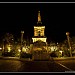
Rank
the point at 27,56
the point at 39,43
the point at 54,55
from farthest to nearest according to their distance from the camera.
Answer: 1. the point at 39,43
2. the point at 54,55
3. the point at 27,56

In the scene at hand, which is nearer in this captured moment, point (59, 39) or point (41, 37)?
point (41, 37)

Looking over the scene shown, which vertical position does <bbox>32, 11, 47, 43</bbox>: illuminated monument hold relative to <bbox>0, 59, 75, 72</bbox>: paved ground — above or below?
above

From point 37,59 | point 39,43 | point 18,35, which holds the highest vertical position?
A: point 18,35

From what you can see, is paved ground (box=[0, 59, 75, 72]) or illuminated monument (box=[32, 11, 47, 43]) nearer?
paved ground (box=[0, 59, 75, 72])

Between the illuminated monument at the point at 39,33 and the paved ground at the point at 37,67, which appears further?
the illuminated monument at the point at 39,33

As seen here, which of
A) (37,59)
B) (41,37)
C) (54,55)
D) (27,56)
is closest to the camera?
(37,59)

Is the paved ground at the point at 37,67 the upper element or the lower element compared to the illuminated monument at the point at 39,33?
lower

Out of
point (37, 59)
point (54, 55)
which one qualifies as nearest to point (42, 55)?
point (37, 59)

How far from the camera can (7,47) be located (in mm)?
65625

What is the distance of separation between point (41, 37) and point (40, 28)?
2619 millimetres

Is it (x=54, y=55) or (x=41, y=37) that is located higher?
(x=41, y=37)

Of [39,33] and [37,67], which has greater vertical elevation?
[39,33]

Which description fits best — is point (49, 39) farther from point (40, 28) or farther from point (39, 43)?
point (39, 43)

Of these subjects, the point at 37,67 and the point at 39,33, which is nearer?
the point at 37,67
